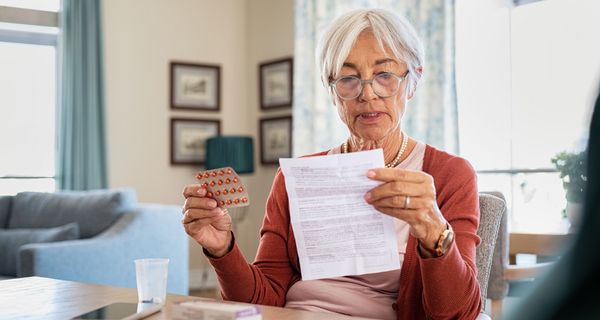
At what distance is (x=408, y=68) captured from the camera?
1688 mm

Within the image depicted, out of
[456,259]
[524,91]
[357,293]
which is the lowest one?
[357,293]

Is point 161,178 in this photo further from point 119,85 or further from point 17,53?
point 17,53

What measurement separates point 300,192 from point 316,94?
12.9 ft

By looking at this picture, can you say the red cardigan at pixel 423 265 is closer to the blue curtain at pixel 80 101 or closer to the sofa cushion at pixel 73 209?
the sofa cushion at pixel 73 209

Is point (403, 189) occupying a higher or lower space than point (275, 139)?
lower

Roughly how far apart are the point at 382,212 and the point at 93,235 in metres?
3.20

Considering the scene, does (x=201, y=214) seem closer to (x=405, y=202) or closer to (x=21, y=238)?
(x=405, y=202)

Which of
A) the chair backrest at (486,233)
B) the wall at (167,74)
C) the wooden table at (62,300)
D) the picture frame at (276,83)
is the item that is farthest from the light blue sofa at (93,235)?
the chair backrest at (486,233)

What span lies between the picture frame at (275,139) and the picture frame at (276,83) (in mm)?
130

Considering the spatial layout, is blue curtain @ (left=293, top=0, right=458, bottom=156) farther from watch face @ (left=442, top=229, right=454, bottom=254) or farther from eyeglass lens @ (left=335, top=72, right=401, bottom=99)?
watch face @ (left=442, top=229, right=454, bottom=254)

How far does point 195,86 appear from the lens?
5.98 metres

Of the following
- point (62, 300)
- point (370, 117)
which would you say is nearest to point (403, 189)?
point (370, 117)

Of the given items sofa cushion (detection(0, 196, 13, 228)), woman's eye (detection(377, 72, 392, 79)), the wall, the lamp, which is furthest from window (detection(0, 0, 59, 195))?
woman's eye (detection(377, 72, 392, 79))

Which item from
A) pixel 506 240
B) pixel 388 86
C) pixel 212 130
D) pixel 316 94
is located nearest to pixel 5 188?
pixel 212 130
